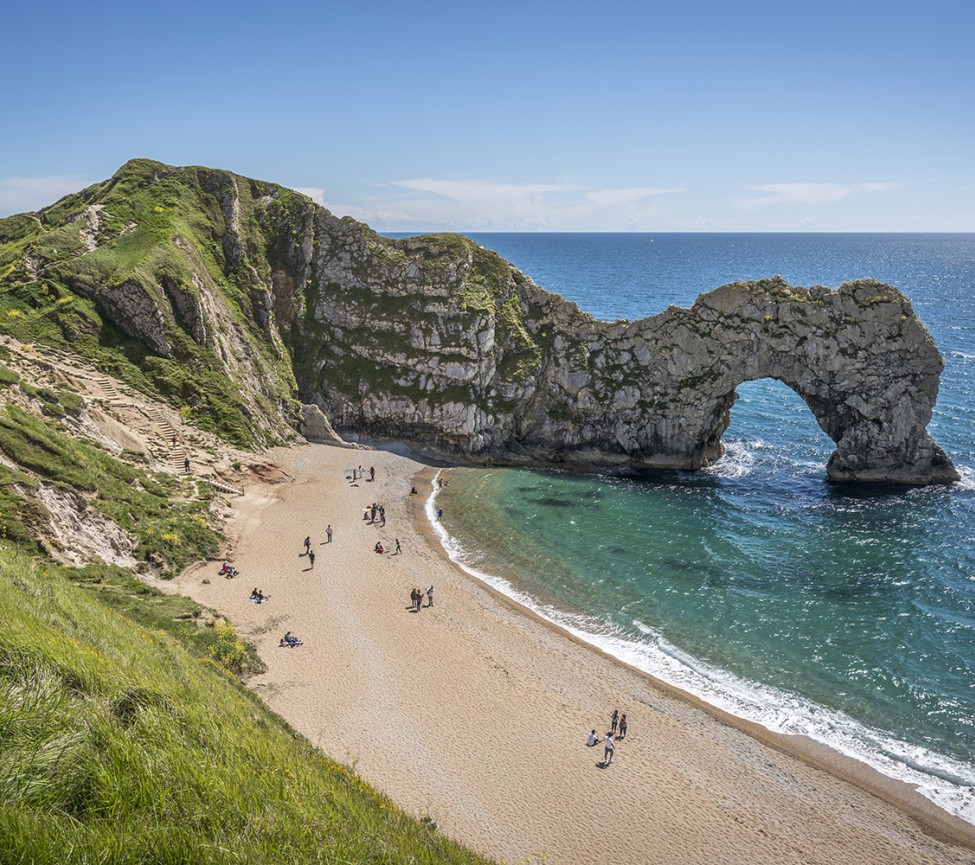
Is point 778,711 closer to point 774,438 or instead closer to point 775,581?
point 775,581

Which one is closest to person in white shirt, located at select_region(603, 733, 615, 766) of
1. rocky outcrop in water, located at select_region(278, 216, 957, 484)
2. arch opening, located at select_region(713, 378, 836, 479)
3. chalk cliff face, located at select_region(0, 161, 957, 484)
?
chalk cliff face, located at select_region(0, 161, 957, 484)

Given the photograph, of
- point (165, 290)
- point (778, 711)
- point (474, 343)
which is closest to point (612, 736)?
point (778, 711)

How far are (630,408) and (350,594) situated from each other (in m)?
35.6

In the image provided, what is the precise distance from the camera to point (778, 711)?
31.9m

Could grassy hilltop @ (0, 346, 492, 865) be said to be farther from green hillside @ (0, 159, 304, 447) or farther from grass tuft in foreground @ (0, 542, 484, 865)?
green hillside @ (0, 159, 304, 447)

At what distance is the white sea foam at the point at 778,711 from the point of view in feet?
90.3

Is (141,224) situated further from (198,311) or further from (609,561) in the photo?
(609,561)

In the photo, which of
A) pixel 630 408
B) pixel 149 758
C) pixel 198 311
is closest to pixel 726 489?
pixel 630 408

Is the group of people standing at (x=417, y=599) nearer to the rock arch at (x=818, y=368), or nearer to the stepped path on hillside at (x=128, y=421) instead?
the stepped path on hillside at (x=128, y=421)

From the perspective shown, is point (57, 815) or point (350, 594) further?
point (350, 594)

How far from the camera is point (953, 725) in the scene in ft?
99.7

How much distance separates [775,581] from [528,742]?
23347mm

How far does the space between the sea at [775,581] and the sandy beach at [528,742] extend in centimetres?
221

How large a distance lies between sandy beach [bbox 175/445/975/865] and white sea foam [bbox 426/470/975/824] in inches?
32.0
